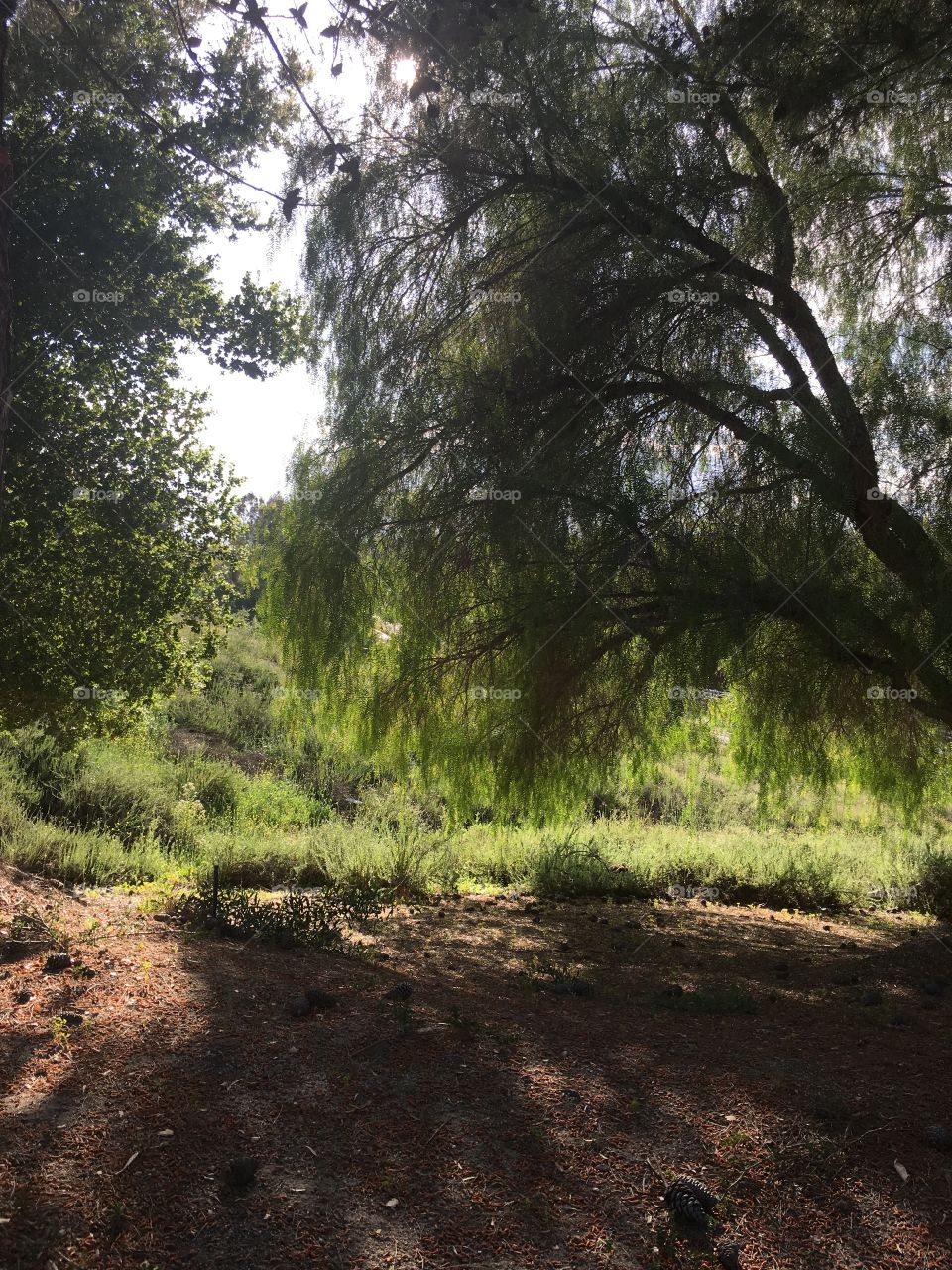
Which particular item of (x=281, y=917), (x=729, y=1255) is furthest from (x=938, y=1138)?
(x=281, y=917)

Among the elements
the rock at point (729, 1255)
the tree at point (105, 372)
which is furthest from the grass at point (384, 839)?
the rock at point (729, 1255)

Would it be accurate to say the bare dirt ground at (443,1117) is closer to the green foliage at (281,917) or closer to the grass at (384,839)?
the green foliage at (281,917)

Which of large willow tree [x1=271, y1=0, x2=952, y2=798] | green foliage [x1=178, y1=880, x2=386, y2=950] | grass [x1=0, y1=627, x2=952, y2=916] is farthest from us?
grass [x1=0, y1=627, x2=952, y2=916]

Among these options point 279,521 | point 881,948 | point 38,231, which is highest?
point 38,231

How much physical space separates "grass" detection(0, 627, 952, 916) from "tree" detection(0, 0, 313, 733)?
1.39m

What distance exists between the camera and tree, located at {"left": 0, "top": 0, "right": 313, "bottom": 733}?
244 inches

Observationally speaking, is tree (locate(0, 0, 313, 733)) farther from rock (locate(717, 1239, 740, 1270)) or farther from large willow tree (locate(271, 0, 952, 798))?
rock (locate(717, 1239, 740, 1270))

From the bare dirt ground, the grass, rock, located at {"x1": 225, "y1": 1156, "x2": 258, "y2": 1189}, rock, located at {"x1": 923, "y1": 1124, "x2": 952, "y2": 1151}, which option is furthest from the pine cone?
the grass

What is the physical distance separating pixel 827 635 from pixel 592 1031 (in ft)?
9.69

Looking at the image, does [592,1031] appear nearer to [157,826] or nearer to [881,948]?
[881,948]

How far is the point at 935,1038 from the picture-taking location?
3.76m

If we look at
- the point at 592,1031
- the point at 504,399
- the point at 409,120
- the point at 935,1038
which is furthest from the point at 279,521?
the point at 935,1038

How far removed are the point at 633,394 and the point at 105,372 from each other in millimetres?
4201

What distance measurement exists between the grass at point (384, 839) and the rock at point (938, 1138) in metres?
4.25
